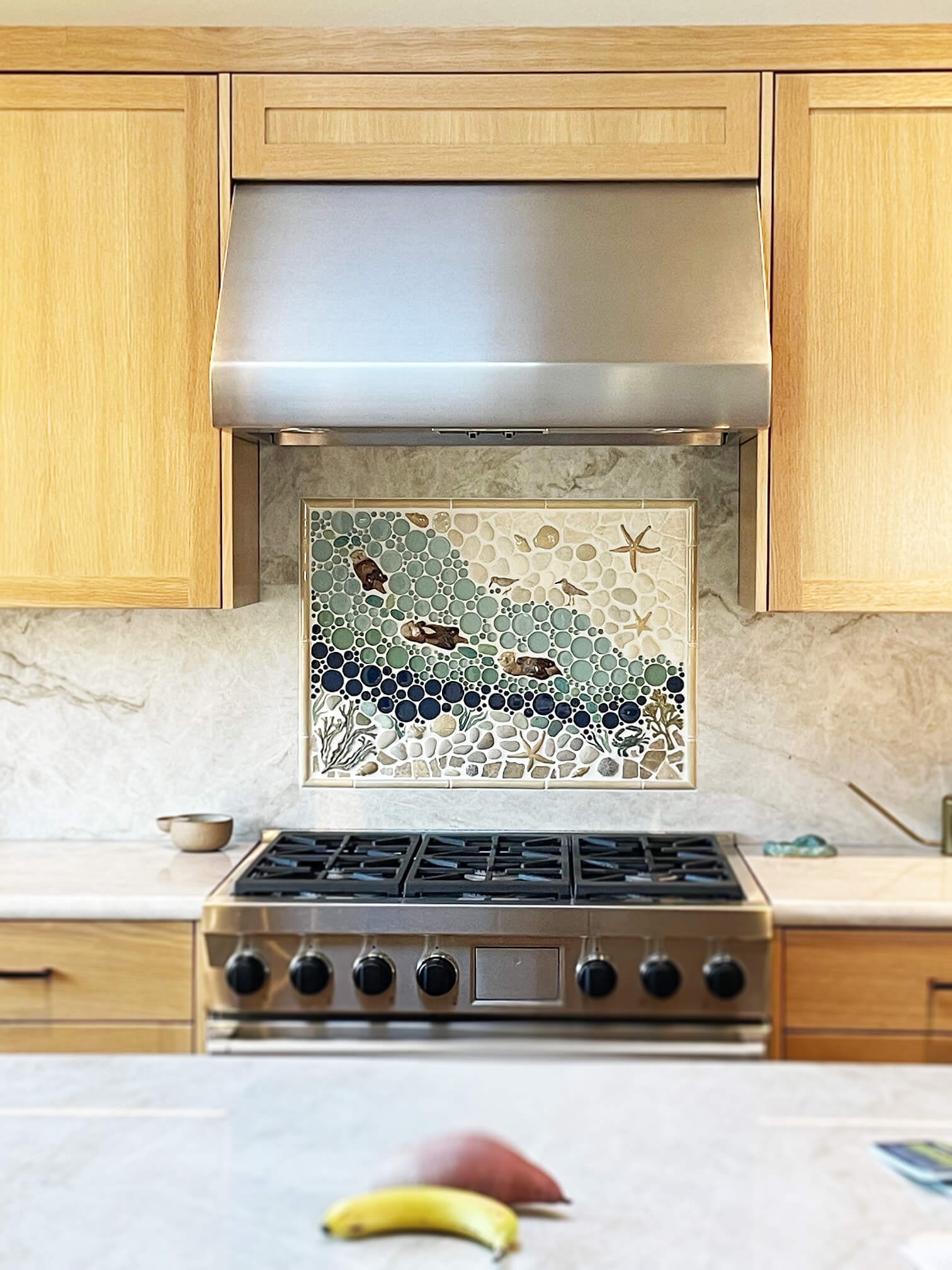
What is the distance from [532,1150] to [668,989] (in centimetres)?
119

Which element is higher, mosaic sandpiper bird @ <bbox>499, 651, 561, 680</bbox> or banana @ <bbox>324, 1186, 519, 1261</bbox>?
mosaic sandpiper bird @ <bbox>499, 651, 561, 680</bbox>

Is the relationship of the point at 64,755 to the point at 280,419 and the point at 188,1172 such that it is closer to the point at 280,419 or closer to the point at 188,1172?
the point at 280,419

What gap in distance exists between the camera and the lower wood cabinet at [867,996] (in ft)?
7.76

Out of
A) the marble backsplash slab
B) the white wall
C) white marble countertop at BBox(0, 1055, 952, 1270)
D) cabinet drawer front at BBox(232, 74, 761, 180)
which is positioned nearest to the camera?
white marble countertop at BBox(0, 1055, 952, 1270)

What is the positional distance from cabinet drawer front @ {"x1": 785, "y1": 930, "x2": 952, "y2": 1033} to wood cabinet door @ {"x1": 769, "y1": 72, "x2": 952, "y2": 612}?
2.15 ft

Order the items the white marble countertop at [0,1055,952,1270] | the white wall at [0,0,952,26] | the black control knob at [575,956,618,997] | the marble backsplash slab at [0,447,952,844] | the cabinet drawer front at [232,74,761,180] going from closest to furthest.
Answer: the white marble countertop at [0,1055,952,1270] < the black control knob at [575,956,618,997] < the cabinet drawer front at [232,74,761,180] < the white wall at [0,0,952,26] < the marble backsplash slab at [0,447,952,844]

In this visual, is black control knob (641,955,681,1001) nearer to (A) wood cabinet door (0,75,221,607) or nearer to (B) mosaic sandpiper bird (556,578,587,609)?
(B) mosaic sandpiper bird (556,578,587,609)

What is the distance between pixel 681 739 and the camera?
296 centimetres

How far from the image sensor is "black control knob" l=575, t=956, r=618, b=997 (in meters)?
2.34

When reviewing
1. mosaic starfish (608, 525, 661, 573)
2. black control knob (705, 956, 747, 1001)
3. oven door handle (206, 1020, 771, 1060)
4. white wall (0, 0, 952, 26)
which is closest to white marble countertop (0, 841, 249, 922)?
oven door handle (206, 1020, 771, 1060)

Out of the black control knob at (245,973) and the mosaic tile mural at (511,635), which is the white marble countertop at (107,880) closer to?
the black control knob at (245,973)

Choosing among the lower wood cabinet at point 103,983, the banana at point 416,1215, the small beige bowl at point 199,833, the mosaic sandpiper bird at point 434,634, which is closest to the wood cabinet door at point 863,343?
the mosaic sandpiper bird at point 434,634

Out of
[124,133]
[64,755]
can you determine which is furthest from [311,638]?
[124,133]

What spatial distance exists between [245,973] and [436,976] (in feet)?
1.16
